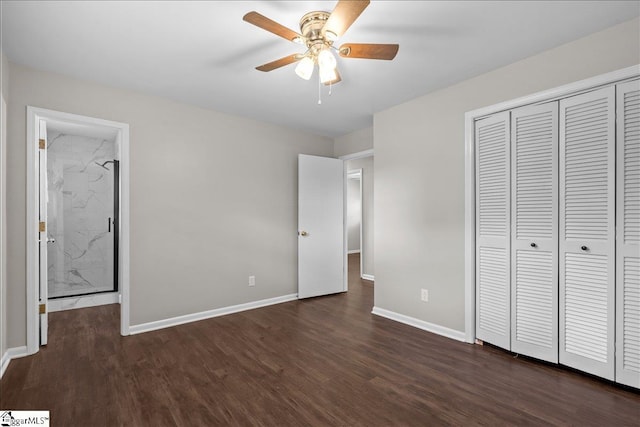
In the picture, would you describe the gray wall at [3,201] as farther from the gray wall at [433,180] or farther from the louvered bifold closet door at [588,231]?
the louvered bifold closet door at [588,231]

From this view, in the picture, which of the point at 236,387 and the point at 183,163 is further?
the point at 183,163

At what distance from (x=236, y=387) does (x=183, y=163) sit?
2.43 meters

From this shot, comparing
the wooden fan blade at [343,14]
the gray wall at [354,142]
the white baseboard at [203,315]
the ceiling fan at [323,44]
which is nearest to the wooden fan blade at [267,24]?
the ceiling fan at [323,44]

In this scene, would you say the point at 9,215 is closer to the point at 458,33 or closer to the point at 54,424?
the point at 54,424

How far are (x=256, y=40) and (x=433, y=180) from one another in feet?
6.93

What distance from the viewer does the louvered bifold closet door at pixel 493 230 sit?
105 inches

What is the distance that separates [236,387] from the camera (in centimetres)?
214

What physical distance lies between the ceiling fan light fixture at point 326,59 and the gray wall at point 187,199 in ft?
7.20

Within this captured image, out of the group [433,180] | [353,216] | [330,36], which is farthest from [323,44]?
[353,216]

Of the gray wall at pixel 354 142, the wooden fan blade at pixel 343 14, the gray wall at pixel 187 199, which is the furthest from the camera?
the gray wall at pixel 354 142

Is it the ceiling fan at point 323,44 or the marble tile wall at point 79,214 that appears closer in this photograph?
the ceiling fan at point 323,44

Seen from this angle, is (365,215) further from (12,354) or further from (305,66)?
(12,354)

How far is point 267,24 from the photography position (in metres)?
1.64

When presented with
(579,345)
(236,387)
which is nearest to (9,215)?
(236,387)
